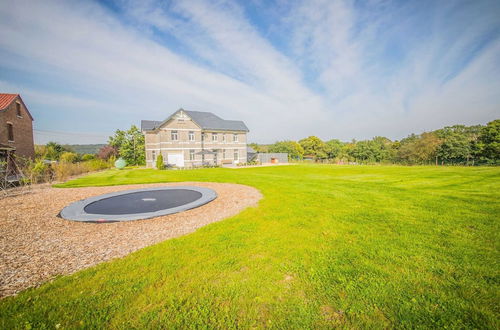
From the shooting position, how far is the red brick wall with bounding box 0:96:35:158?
51.9 feet

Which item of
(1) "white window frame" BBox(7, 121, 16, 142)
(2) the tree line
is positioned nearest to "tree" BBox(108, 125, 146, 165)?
(1) "white window frame" BBox(7, 121, 16, 142)

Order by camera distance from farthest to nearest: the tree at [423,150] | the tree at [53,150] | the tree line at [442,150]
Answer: the tree at [53,150] → the tree at [423,150] → the tree line at [442,150]

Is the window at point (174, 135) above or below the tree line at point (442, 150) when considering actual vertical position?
above

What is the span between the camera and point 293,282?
2705 millimetres

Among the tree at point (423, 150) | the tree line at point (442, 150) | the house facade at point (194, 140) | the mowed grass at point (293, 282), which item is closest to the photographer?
the mowed grass at point (293, 282)

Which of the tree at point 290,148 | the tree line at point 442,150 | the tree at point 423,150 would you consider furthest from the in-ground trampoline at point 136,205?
the tree at point 290,148

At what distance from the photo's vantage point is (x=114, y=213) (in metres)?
5.92

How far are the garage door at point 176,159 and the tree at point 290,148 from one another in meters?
29.4

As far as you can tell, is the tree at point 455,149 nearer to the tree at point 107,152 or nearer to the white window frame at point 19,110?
the tree at point 107,152

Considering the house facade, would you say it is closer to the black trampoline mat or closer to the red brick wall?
the red brick wall

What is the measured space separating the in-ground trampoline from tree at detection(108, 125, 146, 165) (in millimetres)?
25886

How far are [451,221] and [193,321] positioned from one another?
232 inches

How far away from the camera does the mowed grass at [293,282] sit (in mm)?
2131

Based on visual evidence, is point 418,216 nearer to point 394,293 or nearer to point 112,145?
point 394,293
